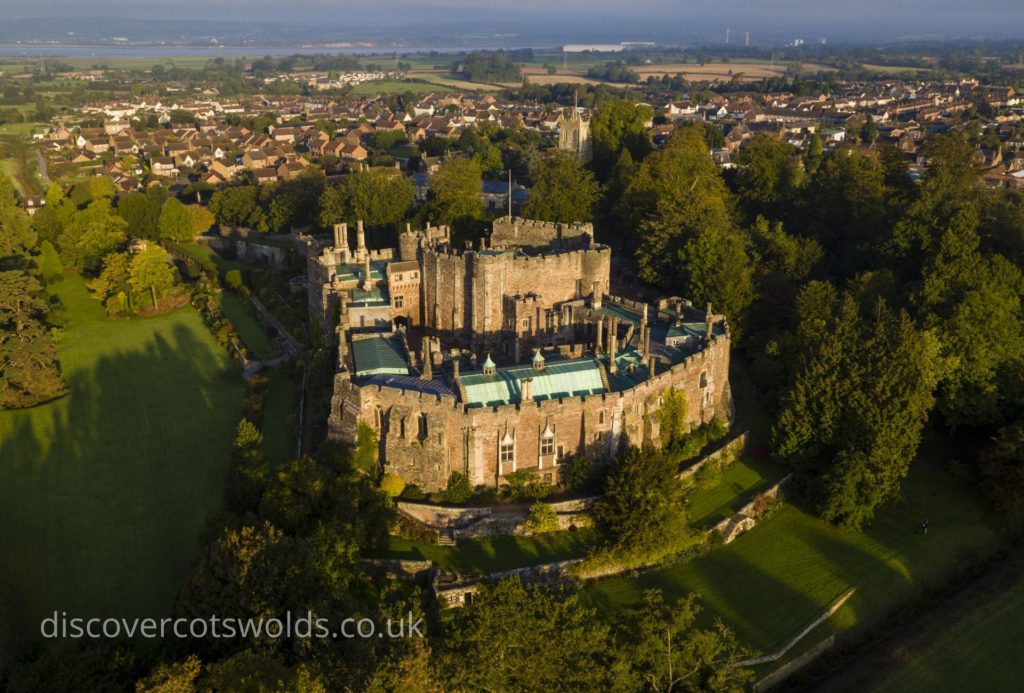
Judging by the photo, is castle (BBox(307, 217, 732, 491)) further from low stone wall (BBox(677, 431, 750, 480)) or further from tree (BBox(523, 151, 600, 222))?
tree (BBox(523, 151, 600, 222))

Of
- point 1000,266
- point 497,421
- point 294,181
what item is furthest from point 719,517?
point 294,181

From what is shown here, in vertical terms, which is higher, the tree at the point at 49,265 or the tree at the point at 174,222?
the tree at the point at 174,222

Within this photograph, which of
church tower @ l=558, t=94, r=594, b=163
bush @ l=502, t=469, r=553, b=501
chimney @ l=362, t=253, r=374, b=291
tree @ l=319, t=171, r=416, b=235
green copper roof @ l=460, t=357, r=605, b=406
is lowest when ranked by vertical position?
bush @ l=502, t=469, r=553, b=501

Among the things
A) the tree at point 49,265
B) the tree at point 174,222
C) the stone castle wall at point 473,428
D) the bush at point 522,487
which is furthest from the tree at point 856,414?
the tree at point 174,222

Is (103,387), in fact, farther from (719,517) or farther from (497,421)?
(719,517)

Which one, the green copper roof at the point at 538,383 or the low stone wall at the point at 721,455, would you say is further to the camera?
the low stone wall at the point at 721,455

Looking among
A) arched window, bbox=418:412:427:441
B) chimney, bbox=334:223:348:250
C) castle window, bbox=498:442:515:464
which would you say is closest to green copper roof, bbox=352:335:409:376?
arched window, bbox=418:412:427:441

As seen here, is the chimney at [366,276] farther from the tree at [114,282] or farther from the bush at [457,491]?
the tree at [114,282]
